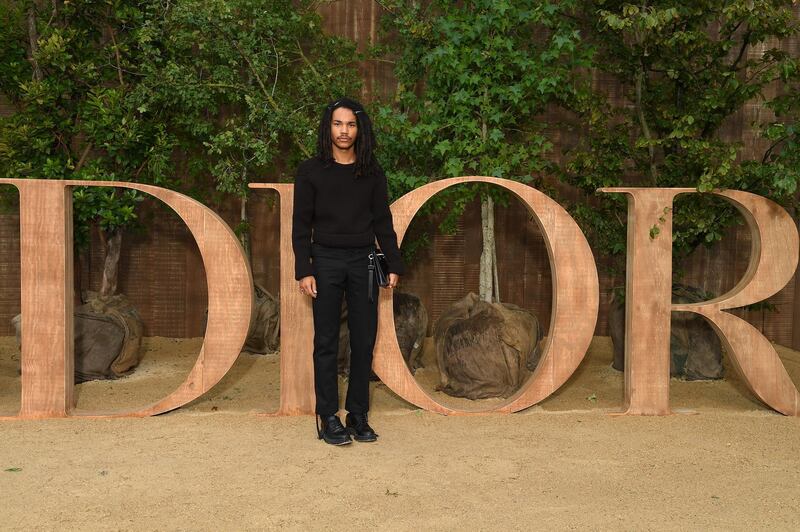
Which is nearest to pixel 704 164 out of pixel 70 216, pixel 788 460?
pixel 788 460

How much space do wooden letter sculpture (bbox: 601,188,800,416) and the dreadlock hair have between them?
1.23 meters

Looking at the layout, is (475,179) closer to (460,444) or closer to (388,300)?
(388,300)

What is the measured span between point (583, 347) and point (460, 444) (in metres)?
0.90

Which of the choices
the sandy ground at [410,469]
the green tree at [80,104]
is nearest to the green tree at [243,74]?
the green tree at [80,104]

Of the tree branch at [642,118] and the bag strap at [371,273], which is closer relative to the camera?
the bag strap at [371,273]

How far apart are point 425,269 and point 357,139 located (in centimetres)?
212

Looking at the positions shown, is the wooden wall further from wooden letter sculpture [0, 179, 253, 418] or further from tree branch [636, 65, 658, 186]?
wooden letter sculpture [0, 179, 253, 418]

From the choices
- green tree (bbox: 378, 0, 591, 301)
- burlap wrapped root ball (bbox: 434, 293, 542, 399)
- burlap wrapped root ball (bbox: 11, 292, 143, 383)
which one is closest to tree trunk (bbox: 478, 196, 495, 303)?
green tree (bbox: 378, 0, 591, 301)

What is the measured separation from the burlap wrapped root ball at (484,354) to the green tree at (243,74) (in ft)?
4.49

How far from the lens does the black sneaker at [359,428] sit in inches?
147

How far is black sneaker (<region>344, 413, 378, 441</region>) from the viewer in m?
3.73

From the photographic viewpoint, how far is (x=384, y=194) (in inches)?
152

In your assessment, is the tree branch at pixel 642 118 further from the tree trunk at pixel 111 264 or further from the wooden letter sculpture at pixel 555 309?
the tree trunk at pixel 111 264

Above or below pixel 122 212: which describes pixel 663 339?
below
